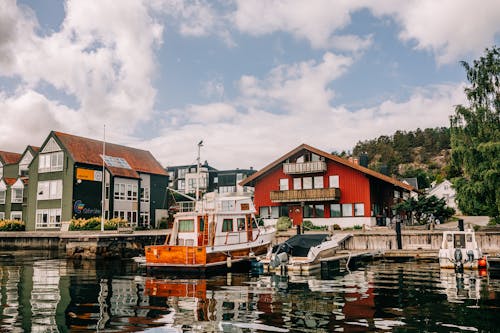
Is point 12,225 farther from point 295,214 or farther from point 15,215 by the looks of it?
point 295,214

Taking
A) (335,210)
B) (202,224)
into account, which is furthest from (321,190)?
(202,224)

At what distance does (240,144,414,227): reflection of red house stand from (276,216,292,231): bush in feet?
8.08

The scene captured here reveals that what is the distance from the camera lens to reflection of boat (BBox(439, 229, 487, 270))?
79.5 ft

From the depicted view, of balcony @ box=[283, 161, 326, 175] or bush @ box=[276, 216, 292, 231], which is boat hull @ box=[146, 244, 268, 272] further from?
balcony @ box=[283, 161, 326, 175]

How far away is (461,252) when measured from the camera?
81.0ft

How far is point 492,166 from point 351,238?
11.8 m

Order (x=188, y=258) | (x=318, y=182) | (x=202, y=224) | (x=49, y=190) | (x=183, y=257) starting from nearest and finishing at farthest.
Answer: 1. (x=188, y=258)
2. (x=183, y=257)
3. (x=202, y=224)
4. (x=318, y=182)
5. (x=49, y=190)

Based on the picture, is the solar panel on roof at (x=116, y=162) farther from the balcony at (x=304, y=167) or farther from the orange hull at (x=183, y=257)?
the orange hull at (x=183, y=257)

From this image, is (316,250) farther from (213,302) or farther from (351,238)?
(213,302)

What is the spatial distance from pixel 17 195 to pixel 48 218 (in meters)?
8.86

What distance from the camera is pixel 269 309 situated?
14586 millimetres

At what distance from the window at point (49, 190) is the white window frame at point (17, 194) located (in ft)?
18.6

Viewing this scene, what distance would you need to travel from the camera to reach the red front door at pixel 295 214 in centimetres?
4666

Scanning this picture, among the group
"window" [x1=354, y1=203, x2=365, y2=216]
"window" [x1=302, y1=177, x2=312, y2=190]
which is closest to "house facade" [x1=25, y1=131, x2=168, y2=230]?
"window" [x1=302, y1=177, x2=312, y2=190]
